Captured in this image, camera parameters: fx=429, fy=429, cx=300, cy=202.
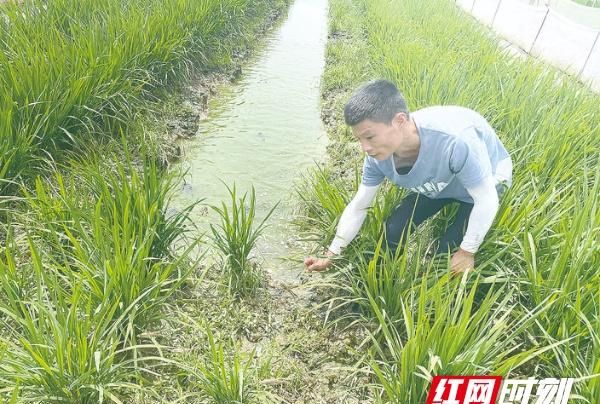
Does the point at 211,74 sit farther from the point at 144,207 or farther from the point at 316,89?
the point at 144,207

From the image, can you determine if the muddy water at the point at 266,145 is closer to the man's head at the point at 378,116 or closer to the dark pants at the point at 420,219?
the dark pants at the point at 420,219

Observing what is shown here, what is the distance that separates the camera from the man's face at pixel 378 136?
1.63 meters

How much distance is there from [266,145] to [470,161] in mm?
2923

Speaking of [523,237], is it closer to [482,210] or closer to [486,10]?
[482,210]

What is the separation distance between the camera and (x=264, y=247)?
2916 mm

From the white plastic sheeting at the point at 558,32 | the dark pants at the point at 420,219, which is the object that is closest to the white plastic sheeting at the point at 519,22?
the white plastic sheeting at the point at 558,32

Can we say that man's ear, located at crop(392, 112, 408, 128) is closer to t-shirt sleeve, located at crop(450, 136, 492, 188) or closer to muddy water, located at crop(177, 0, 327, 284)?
t-shirt sleeve, located at crop(450, 136, 492, 188)

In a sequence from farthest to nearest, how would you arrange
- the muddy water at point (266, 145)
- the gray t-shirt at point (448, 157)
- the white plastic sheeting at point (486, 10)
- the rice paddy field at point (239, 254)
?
1. the white plastic sheeting at point (486, 10)
2. the muddy water at point (266, 145)
3. the gray t-shirt at point (448, 157)
4. the rice paddy field at point (239, 254)

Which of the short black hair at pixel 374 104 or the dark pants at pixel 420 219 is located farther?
the dark pants at pixel 420 219

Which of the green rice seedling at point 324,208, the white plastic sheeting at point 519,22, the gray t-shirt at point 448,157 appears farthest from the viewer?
the white plastic sheeting at point 519,22

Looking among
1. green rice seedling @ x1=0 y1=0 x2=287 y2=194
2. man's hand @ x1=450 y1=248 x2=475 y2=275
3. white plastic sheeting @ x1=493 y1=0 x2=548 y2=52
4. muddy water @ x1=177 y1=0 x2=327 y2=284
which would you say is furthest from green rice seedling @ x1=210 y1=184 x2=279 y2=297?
white plastic sheeting @ x1=493 y1=0 x2=548 y2=52

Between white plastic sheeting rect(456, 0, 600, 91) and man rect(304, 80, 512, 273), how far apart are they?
13.6 ft

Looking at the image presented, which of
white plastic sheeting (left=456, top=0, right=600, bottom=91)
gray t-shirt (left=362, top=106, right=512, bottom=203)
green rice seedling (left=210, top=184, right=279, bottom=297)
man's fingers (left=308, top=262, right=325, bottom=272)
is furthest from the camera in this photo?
white plastic sheeting (left=456, top=0, right=600, bottom=91)

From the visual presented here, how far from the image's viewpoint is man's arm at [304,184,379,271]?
6.48 ft
